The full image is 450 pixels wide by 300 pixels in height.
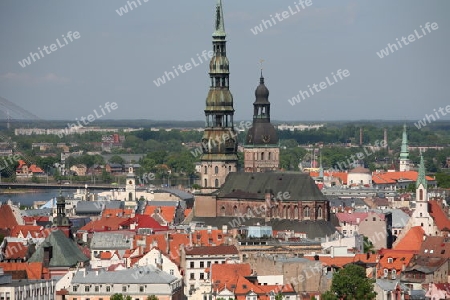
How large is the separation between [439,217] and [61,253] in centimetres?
3822

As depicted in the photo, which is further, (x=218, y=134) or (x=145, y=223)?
(x=218, y=134)

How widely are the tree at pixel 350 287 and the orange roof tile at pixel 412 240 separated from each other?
67.1 ft

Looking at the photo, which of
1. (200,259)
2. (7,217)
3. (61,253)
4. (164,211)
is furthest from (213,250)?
(164,211)

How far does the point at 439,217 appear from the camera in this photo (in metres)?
120

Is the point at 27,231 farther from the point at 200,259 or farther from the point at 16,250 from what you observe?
the point at 200,259

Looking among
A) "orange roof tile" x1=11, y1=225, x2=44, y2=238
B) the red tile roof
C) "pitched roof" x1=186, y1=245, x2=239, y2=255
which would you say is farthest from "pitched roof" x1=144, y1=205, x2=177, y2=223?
"pitched roof" x1=186, y1=245, x2=239, y2=255

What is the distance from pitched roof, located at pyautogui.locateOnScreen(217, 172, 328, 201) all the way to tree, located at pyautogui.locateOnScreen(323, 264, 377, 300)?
29.6 metres

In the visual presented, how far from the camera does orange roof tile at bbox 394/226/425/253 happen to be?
345 feet

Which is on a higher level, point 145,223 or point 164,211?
point 164,211

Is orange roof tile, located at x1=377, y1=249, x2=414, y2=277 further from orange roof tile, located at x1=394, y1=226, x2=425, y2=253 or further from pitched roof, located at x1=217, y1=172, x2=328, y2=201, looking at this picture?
pitched roof, located at x1=217, y1=172, x2=328, y2=201

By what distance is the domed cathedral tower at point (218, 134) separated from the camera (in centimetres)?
12469

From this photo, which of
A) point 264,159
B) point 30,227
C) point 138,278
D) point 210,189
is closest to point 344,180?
point 264,159

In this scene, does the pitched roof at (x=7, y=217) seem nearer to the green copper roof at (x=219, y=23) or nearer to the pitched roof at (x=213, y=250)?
the green copper roof at (x=219, y=23)

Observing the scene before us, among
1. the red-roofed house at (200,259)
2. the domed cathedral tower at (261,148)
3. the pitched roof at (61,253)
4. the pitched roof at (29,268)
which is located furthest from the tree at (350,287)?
the domed cathedral tower at (261,148)
